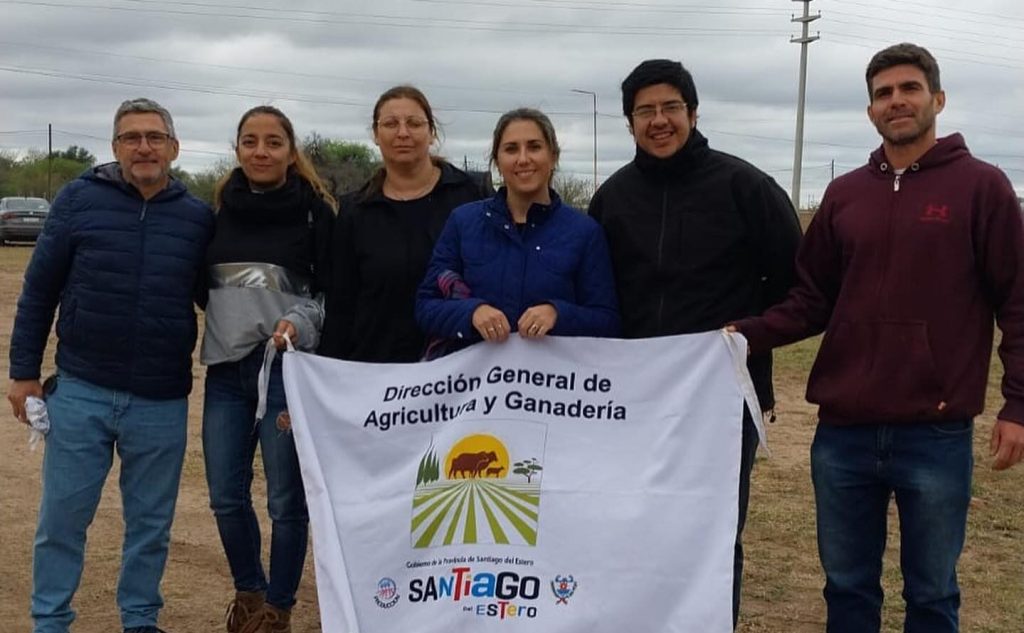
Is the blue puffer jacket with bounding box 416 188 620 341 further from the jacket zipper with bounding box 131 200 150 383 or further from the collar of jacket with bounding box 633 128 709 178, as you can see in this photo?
the jacket zipper with bounding box 131 200 150 383

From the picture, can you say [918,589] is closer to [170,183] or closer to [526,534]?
[526,534]

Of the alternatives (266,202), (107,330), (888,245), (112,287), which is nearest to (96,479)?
(107,330)

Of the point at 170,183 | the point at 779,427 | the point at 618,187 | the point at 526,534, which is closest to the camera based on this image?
the point at 526,534

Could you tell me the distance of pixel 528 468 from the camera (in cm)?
415

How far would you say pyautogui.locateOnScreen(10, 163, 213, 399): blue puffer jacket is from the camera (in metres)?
4.43

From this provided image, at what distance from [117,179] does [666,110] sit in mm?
2255

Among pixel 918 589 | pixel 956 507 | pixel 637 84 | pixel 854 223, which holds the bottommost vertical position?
pixel 918 589

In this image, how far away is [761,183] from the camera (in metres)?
4.10

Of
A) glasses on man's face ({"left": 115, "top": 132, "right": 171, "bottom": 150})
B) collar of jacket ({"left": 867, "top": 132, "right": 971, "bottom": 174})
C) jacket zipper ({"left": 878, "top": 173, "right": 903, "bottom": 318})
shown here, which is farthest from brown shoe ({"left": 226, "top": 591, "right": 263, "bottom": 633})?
collar of jacket ({"left": 867, "top": 132, "right": 971, "bottom": 174})

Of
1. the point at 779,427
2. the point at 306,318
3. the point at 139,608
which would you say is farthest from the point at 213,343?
the point at 779,427

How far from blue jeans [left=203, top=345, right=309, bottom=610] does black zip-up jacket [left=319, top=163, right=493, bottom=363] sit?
0.34m

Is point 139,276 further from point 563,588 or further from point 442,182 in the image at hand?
point 563,588

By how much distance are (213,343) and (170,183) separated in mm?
702

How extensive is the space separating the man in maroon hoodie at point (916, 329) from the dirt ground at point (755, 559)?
5.32 ft
